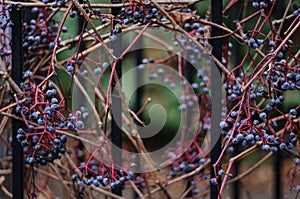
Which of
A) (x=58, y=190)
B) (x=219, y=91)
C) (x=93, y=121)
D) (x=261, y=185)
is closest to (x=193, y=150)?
(x=93, y=121)

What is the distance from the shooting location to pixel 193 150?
2076 millimetres

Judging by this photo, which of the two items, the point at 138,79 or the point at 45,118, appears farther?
the point at 138,79

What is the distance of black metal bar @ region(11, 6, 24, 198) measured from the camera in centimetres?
150

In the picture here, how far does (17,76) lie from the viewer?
1507 mm

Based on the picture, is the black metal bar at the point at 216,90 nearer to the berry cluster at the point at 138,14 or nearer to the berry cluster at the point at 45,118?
the berry cluster at the point at 138,14

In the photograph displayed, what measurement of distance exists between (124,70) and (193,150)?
4.83ft

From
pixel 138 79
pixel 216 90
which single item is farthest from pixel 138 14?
pixel 138 79

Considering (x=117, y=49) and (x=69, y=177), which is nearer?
(x=117, y=49)

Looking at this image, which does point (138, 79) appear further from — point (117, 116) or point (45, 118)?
point (45, 118)

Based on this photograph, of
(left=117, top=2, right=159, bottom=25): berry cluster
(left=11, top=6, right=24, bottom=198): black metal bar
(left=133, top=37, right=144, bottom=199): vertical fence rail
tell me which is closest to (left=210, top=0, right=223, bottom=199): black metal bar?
(left=117, top=2, right=159, bottom=25): berry cluster

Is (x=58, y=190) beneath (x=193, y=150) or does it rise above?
beneath

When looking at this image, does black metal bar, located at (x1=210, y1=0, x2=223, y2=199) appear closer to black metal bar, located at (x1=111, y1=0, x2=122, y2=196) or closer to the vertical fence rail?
black metal bar, located at (x1=111, y1=0, x2=122, y2=196)

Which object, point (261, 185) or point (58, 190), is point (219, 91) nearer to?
point (58, 190)

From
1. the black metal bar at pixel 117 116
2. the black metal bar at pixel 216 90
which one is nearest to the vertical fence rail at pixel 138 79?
the black metal bar at pixel 117 116
